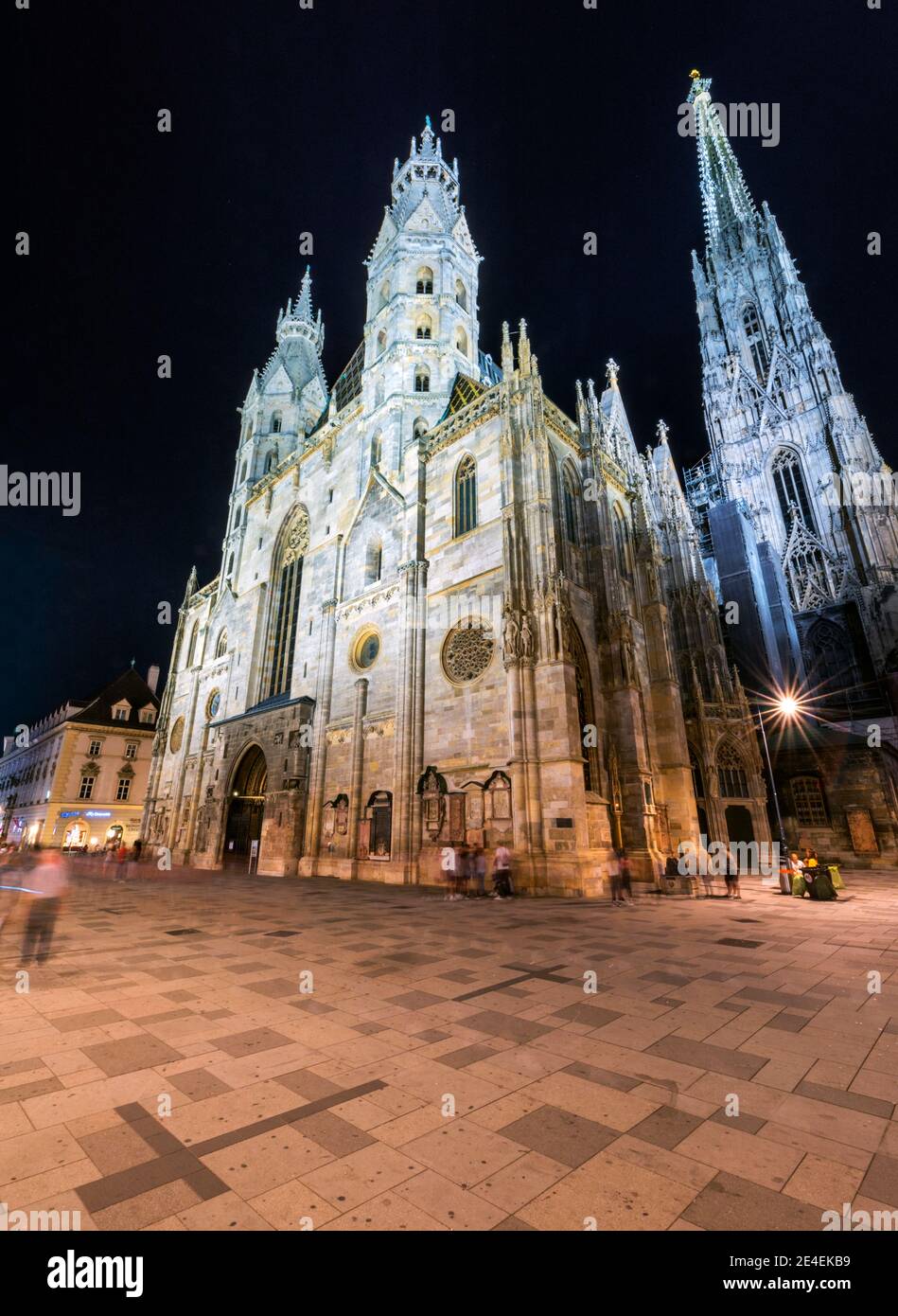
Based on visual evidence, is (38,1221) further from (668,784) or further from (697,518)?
(697,518)

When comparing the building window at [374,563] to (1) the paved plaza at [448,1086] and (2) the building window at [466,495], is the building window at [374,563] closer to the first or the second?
(2) the building window at [466,495]

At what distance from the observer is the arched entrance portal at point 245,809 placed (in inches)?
1046

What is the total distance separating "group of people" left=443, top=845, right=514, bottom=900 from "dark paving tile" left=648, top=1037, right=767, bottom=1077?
10.4m

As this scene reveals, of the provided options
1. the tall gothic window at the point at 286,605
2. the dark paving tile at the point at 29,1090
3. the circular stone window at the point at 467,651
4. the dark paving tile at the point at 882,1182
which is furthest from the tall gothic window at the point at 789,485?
the dark paving tile at the point at 29,1090

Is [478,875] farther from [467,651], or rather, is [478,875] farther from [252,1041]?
[252,1041]

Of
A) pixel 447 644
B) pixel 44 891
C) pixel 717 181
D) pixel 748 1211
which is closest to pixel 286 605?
pixel 447 644

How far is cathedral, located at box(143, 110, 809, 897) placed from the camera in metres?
17.5

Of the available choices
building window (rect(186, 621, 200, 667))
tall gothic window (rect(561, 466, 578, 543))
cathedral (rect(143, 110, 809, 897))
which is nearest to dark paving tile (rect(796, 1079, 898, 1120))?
cathedral (rect(143, 110, 809, 897))

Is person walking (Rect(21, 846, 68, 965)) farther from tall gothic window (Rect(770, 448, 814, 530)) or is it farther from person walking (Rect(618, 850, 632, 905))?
tall gothic window (Rect(770, 448, 814, 530))

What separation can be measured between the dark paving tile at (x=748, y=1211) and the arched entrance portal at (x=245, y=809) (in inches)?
1027

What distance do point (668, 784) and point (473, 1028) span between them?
19.4 metres

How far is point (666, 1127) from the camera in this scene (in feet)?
10.5

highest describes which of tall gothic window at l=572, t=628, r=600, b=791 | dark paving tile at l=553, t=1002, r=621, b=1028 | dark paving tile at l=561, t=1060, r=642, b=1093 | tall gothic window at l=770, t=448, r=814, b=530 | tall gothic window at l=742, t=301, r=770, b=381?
tall gothic window at l=742, t=301, r=770, b=381
